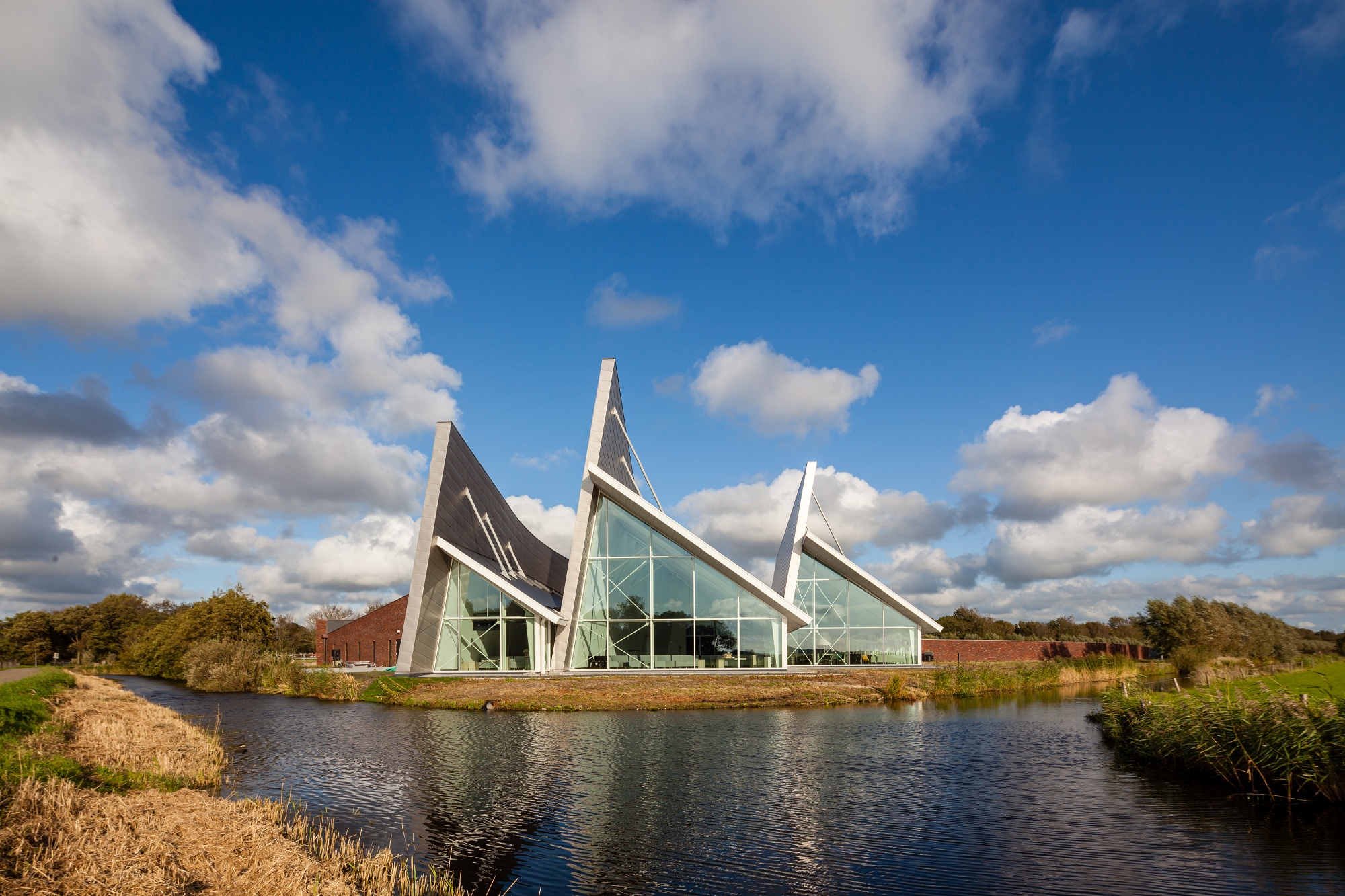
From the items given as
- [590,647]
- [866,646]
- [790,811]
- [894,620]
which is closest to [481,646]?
[590,647]

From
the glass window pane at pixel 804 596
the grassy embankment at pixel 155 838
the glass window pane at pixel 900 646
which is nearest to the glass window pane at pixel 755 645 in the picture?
the glass window pane at pixel 804 596

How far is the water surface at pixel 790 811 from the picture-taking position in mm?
7129

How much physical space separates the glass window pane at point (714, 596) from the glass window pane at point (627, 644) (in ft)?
6.26

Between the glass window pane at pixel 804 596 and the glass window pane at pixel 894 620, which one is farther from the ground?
the glass window pane at pixel 804 596

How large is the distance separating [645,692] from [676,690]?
2.82 feet

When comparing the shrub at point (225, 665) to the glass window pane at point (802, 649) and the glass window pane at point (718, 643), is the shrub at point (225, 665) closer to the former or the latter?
the glass window pane at point (718, 643)

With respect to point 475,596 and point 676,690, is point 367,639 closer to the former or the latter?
point 475,596

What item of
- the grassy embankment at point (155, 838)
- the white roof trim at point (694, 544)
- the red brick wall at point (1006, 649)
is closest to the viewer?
the grassy embankment at point (155, 838)

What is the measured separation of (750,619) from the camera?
82.6 ft

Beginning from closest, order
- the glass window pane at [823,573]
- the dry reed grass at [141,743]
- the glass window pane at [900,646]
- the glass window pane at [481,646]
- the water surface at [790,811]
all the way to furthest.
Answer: the water surface at [790,811] → the dry reed grass at [141,743] → the glass window pane at [481,646] → the glass window pane at [900,646] → the glass window pane at [823,573]

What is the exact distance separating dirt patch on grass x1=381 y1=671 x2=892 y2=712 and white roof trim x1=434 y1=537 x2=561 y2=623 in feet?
7.60

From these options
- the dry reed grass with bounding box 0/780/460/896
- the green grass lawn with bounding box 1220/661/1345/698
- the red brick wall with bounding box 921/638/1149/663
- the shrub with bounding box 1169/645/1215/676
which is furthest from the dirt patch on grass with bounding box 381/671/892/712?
the shrub with bounding box 1169/645/1215/676

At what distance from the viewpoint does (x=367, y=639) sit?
4325 centimetres

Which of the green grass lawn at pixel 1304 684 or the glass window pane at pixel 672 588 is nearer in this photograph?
the green grass lawn at pixel 1304 684
